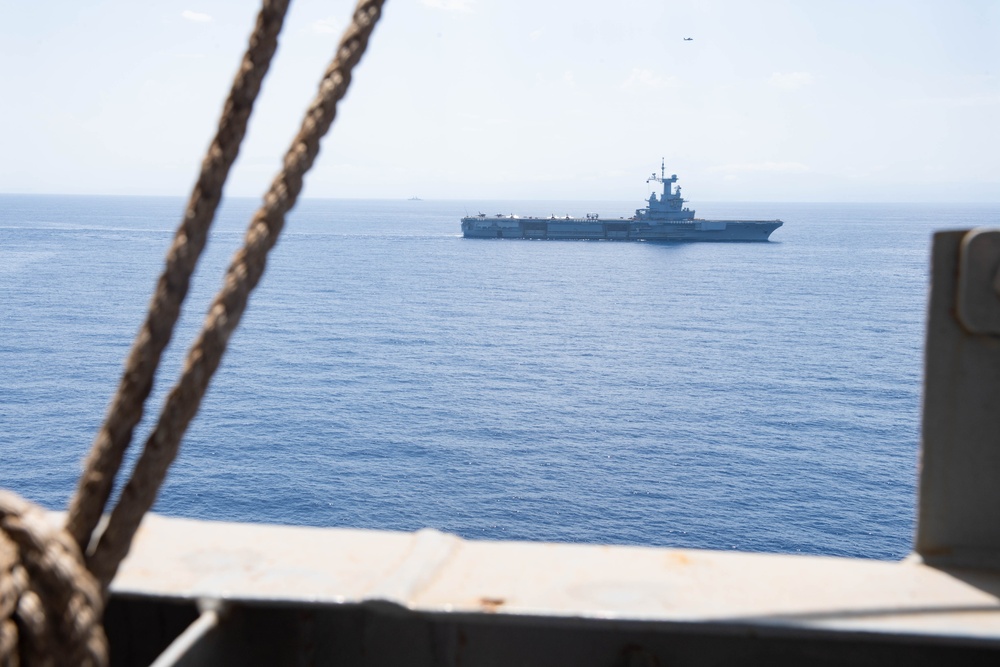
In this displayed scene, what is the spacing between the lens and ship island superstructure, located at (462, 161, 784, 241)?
113625 millimetres

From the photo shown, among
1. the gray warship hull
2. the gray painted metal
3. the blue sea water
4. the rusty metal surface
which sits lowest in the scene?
the blue sea water

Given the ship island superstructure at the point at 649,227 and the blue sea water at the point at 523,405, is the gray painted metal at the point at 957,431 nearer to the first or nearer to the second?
the blue sea water at the point at 523,405

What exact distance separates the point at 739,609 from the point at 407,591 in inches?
27.8

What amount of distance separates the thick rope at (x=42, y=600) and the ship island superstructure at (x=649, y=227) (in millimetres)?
112970

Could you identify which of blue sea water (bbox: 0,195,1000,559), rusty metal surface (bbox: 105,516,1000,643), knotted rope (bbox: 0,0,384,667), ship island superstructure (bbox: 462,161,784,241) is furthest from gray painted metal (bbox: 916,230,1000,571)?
ship island superstructure (bbox: 462,161,784,241)

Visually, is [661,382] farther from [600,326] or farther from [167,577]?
[167,577]

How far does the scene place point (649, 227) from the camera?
11450 cm

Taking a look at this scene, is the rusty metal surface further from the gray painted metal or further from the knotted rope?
the knotted rope

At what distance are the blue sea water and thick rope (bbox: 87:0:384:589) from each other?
2910 cm

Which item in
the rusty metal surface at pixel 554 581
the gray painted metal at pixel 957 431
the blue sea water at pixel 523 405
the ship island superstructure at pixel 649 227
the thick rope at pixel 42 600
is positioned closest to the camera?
the thick rope at pixel 42 600

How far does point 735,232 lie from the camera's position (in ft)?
385

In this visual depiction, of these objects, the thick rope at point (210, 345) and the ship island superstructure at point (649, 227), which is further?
the ship island superstructure at point (649, 227)

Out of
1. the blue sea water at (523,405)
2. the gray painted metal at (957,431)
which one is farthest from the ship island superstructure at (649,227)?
the gray painted metal at (957,431)

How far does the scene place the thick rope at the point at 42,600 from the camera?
0.90 m
